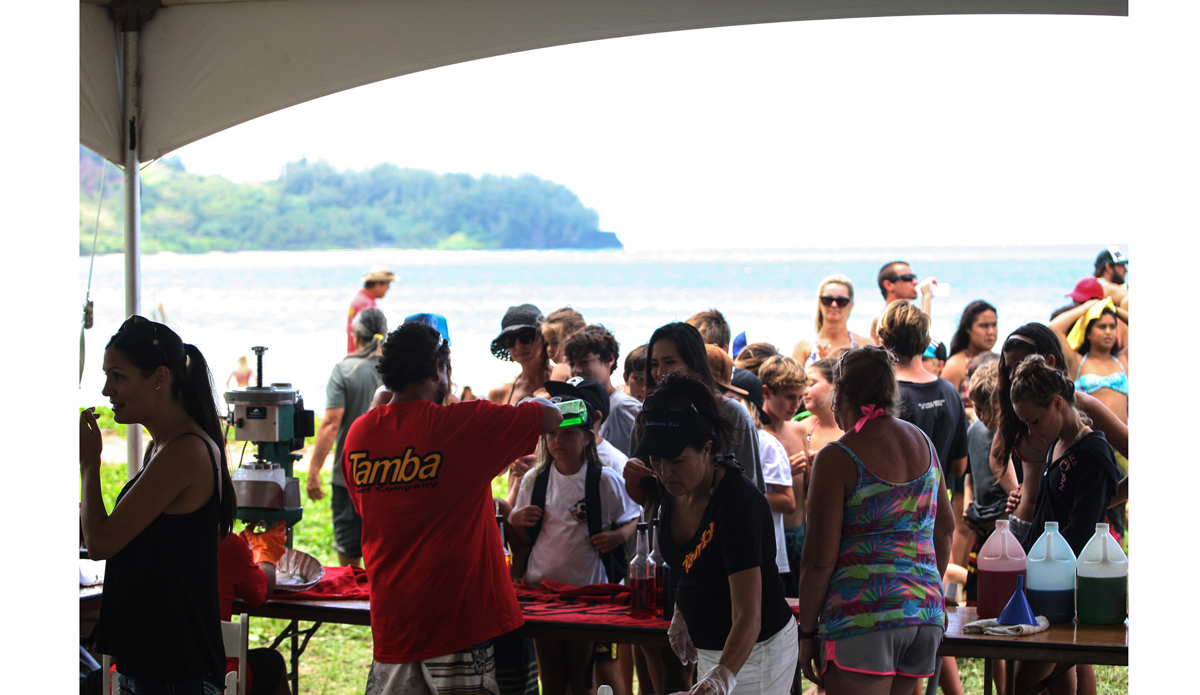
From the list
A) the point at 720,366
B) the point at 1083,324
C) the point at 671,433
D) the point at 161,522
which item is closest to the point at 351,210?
the point at 1083,324

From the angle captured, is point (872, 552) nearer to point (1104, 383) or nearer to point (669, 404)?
point (669, 404)

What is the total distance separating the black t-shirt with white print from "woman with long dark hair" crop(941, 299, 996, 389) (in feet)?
10.5

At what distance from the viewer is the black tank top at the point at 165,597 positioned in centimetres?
207

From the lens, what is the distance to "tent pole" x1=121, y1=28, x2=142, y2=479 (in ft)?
11.8

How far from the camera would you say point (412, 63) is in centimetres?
348

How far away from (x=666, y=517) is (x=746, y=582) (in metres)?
0.31

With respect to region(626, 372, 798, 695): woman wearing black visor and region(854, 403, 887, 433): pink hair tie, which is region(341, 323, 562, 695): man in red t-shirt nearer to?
region(626, 372, 798, 695): woman wearing black visor

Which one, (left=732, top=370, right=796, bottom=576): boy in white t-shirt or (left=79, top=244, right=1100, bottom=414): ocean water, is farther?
(left=79, top=244, right=1100, bottom=414): ocean water

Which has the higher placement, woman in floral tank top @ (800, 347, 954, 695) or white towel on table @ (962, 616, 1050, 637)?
woman in floral tank top @ (800, 347, 954, 695)

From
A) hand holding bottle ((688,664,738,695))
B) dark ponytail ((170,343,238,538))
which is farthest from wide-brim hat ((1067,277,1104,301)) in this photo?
dark ponytail ((170,343,238,538))

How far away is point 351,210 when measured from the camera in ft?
157

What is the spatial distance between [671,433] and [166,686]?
134 cm
